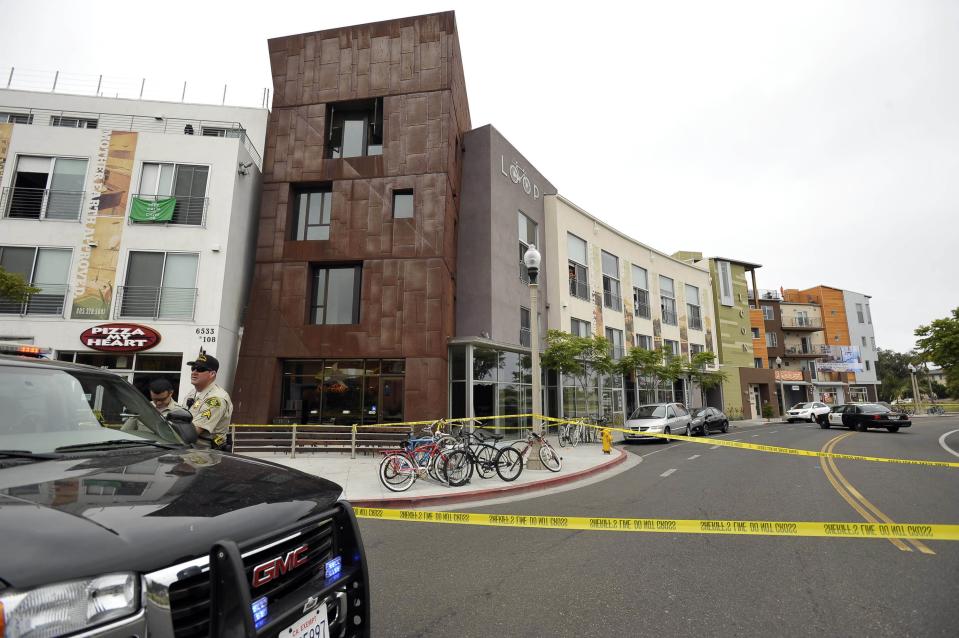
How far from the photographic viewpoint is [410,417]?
16.7 metres

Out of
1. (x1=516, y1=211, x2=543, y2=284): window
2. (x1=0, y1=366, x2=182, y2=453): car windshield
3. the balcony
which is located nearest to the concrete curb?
(x1=0, y1=366, x2=182, y2=453): car windshield

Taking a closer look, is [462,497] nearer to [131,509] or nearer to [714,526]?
[714,526]

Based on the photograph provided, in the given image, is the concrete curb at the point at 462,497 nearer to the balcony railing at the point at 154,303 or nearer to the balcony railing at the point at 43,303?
the balcony railing at the point at 154,303

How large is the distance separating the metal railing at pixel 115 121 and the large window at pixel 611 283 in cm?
2209

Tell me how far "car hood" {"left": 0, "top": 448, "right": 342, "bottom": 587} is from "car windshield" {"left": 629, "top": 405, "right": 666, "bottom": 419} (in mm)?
20034

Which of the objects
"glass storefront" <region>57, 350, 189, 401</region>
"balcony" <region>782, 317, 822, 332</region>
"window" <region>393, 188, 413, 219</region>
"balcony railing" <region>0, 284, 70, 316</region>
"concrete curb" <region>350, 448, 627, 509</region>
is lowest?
"concrete curb" <region>350, 448, 627, 509</region>

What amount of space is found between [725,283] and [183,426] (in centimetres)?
A: 4943

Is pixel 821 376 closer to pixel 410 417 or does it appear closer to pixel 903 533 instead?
pixel 410 417

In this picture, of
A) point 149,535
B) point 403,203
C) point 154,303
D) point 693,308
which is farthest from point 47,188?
point 693,308

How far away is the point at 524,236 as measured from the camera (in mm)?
24016

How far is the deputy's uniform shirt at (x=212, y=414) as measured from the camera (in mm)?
5094

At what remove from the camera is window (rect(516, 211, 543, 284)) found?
914 inches

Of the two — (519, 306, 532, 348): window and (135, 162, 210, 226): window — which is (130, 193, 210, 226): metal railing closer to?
(135, 162, 210, 226): window

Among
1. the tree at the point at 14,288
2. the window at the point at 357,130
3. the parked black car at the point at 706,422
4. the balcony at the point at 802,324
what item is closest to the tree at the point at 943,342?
the parked black car at the point at 706,422
